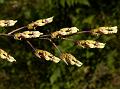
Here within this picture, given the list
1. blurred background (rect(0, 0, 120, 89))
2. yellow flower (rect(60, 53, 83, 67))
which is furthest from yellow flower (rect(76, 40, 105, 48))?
blurred background (rect(0, 0, 120, 89))

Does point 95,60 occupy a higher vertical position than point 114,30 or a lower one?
lower

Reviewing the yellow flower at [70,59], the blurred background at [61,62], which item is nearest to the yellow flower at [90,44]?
the yellow flower at [70,59]

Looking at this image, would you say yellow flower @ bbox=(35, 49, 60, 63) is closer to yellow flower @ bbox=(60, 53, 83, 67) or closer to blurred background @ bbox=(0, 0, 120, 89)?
yellow flower @ bbox=(60, 53, 83, 67)

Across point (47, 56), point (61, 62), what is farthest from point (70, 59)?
point (61, 62)

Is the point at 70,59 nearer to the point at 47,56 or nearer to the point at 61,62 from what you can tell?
the point at 47,56

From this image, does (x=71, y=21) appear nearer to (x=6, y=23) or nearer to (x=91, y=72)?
(x=91, y=72)

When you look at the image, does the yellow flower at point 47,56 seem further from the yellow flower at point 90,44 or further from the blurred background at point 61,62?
the blurred background at point 61,62

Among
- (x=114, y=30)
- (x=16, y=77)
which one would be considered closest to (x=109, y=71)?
(x=16, y=77)

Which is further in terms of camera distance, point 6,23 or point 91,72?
point 91,72
